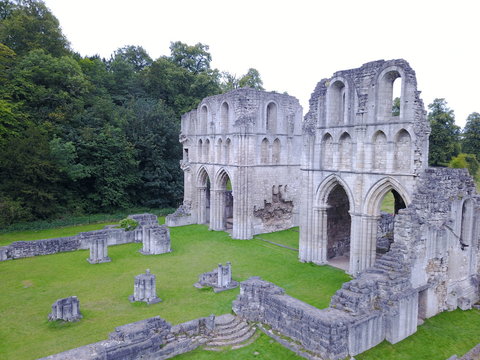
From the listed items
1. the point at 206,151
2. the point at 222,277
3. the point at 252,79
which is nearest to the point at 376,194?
the point at 222,277

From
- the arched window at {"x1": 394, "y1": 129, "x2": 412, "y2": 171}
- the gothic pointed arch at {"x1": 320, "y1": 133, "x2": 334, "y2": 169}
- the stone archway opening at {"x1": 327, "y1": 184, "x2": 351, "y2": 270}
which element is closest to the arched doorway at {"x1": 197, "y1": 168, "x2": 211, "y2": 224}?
the stone archway opening at {"x1": 327, "y1": 184, "x2": 351, "y2": 270}

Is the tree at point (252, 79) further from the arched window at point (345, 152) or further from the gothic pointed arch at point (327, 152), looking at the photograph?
the arched window at point (345, 152)

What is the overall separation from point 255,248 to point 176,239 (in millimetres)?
5451

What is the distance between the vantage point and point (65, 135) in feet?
94.8

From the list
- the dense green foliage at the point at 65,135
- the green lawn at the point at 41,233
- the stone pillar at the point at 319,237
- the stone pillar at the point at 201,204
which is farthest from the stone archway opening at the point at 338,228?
the dense green foliage at the point at 65,135

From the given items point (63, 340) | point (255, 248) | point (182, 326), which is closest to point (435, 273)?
point (182, 326)

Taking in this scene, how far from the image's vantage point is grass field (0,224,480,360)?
10445 millimetres

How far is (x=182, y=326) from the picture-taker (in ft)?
34.7

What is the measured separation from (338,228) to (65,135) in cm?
2244

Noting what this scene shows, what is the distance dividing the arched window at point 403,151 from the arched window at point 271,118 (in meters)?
11.7

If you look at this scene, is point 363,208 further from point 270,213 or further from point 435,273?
point 270,213

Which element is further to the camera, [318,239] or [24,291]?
[318,239]

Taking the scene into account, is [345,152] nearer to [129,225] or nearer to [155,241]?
[155,241]

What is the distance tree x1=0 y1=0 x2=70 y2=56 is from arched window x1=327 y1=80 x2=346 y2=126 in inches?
1109
